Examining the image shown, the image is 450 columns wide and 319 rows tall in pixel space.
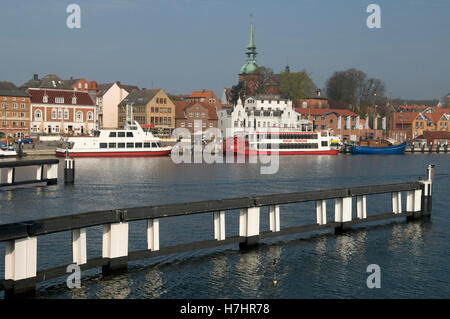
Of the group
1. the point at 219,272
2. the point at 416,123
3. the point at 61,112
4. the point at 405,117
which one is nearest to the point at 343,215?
the point at 219,272

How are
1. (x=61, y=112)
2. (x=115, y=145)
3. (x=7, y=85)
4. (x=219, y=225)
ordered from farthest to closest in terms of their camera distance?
1. (x=61, y=112)
2. (x=7, y=85)
3. (x=115, y=145)
4. (x=219, y=225)

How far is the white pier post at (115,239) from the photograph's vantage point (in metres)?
20.3

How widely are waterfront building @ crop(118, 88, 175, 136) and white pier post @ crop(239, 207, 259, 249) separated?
110 m

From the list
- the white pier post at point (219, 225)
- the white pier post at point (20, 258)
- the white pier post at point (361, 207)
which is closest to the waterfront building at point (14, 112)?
the white pier post at point (361, 207)

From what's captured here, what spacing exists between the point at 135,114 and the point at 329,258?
386 feet

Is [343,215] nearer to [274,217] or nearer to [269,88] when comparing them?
[274,217]

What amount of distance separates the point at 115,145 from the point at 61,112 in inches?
1491

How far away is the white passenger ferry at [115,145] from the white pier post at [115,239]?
70.7 metres

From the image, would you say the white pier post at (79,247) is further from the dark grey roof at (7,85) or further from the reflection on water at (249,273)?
the dark grey roof at (7,85)

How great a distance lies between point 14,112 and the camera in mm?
118312

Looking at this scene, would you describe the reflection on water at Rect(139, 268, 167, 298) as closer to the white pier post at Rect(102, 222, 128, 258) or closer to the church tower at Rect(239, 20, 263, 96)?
the white pier post at Rect(102, 222, 128, 258)

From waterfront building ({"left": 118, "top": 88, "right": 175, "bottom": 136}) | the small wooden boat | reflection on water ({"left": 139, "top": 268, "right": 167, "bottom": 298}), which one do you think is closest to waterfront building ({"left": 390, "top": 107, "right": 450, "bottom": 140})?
the small wooden boat

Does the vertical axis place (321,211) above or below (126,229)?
below

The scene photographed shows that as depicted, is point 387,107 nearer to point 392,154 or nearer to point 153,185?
point 392,154
